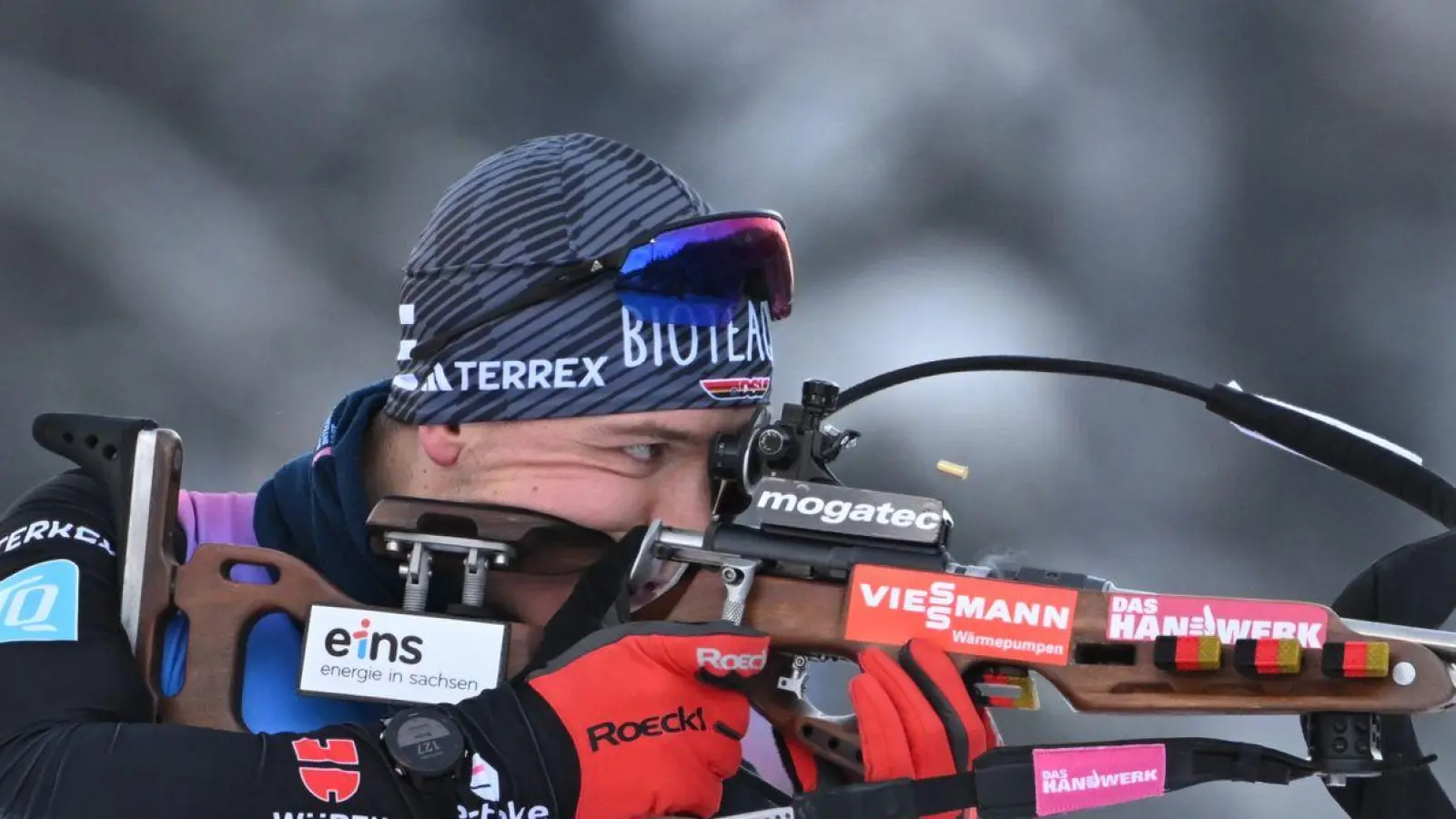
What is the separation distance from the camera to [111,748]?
1.57 metres

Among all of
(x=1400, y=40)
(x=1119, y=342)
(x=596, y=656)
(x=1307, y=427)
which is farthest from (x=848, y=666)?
(x=1400, y=40)

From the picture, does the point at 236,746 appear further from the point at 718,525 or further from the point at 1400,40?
the point at 1400,40

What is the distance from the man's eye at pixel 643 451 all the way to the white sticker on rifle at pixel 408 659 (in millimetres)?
293

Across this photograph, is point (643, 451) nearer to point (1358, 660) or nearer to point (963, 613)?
point (963, 613)

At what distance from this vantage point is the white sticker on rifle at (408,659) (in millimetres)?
1753

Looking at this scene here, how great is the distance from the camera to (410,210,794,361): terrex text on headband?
1946 mm

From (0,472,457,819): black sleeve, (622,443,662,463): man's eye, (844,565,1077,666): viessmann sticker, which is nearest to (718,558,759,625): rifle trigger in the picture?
(844,565,1077,666): viessmann sticker

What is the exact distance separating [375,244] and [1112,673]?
159 cm

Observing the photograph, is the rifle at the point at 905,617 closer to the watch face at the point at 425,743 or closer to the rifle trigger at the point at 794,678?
the rifle trigger at the point at 794,678

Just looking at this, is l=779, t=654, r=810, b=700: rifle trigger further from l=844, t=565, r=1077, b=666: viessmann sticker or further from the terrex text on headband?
the terrex text on headband

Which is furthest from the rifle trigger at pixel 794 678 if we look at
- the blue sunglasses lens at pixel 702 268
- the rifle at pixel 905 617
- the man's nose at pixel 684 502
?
the blue sunglasses lens at pixel 702 268

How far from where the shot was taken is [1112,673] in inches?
64.1

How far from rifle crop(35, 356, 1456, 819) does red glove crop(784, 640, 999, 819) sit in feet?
0.07

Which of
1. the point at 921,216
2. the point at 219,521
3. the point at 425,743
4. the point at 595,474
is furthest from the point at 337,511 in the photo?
the point at 921,216
